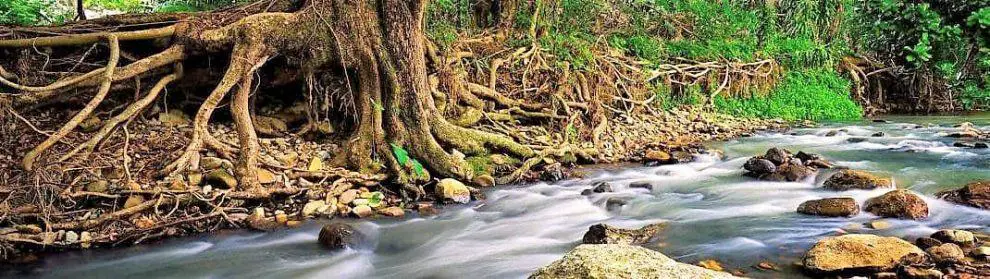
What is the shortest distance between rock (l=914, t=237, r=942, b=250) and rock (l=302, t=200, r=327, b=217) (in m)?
4.53

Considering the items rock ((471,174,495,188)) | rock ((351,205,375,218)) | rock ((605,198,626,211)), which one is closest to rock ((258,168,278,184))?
rock ((351,205,375,218))

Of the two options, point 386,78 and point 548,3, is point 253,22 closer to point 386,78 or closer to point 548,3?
point 386,78

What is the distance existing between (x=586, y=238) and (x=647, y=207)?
5.51 ft

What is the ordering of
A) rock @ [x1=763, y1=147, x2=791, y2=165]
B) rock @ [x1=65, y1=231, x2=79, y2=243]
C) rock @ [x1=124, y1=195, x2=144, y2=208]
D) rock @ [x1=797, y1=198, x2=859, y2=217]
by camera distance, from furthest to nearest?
rock @ [x1=763, y1=147, x2=791, y2=165] → rock @ [x1=797, y1=198, x2=859, y2=217] → rock @ [x1=124, y1=195, x2=144, y2=208] → rock @ [x1=65, y1=231, x2=79, y2=243]

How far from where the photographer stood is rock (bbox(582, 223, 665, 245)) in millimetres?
4887

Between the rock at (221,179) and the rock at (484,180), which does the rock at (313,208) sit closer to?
the rock at (221,179)

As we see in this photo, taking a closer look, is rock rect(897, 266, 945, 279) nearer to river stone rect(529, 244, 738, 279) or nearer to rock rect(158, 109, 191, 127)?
river stone rect(529, 244, 738, 279)

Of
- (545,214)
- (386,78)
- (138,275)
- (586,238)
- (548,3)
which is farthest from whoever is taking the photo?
(548,3)

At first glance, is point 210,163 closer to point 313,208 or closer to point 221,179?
point 221,179

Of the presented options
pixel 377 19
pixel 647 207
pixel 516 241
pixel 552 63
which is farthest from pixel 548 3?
pixel 516 241

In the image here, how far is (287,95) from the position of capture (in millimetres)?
7945

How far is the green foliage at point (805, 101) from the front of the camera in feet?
44.3

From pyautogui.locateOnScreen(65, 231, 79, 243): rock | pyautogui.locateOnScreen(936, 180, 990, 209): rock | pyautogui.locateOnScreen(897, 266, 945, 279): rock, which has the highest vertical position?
pyautogui.locateOnScreen(65, 231, 79, 243): rock

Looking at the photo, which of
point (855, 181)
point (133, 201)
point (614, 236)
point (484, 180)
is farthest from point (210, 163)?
point (855, 181)
